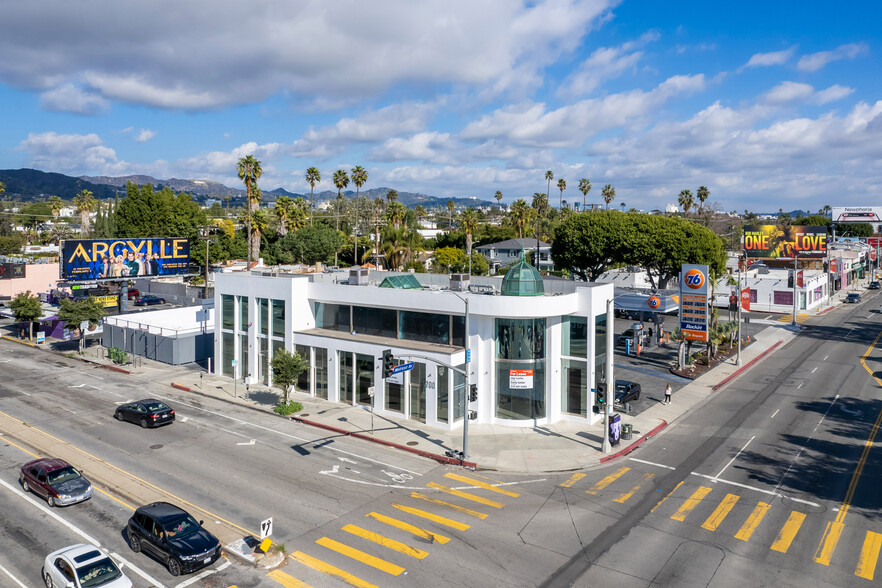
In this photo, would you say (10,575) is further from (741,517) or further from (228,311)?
(228,311)

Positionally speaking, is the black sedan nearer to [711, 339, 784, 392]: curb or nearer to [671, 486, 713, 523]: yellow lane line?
[671, 486, 713, 523]: yellow lane line

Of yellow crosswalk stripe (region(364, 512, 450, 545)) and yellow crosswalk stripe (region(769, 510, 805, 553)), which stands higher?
yellow crosswalk stripe (region(364, 512, 450, 545))

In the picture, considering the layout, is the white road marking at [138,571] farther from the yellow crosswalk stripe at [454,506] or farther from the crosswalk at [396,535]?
the yellow crosswalk stripe at [454,506]

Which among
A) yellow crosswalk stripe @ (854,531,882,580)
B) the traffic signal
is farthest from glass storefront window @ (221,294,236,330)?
yellow crosswalk stripe @ (854,531,882,580)

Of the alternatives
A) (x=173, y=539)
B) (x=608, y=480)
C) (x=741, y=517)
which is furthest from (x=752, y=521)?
(x=173, y=539)

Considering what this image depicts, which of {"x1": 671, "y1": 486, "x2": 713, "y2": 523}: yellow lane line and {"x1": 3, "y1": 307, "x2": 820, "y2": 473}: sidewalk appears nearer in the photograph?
{"x1": 671, "y1": 486, "x2": 713, "y2": 523}: yellow lane line

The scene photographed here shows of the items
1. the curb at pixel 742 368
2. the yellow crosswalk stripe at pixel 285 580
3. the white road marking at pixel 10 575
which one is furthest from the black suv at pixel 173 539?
the curb at pixel 742 368
